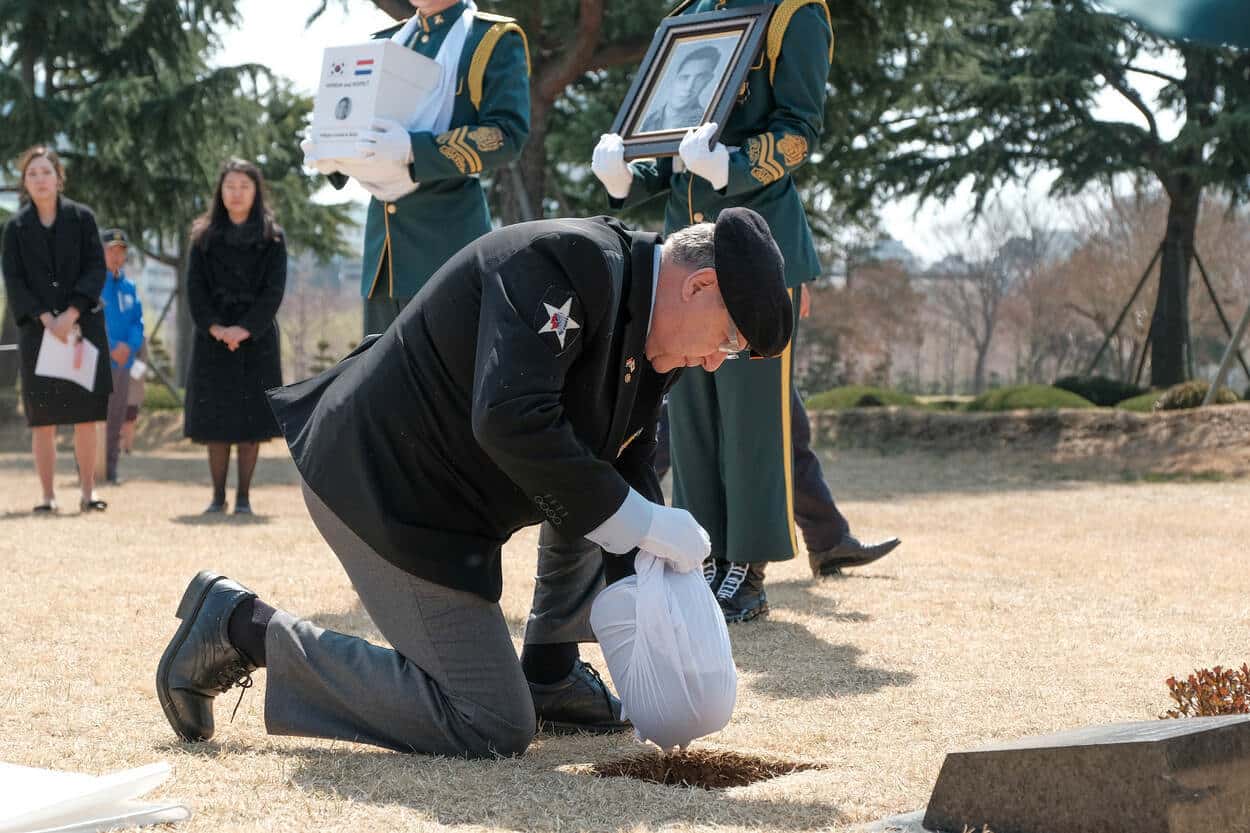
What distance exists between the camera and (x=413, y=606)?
2.92 meters

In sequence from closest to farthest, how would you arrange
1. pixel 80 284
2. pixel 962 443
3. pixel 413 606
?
pixel 413 606 < pixel 80 284 < pixel 962 443

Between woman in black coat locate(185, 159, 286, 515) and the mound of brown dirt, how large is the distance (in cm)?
689

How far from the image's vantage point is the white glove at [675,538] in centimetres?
280

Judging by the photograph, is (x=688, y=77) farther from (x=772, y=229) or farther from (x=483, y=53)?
(x=483, y=53)

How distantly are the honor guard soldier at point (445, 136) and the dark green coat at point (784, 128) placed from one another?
0.56m

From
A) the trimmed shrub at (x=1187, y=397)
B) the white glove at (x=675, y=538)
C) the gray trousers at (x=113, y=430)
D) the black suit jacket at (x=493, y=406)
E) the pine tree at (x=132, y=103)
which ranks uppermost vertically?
the pine tree at (x=132, y=103)

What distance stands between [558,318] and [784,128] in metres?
1.95

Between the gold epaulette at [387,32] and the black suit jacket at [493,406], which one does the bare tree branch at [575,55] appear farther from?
the black suit jacket at [493,406]

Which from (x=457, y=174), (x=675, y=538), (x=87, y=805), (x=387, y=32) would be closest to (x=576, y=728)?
(x=675, y=538)

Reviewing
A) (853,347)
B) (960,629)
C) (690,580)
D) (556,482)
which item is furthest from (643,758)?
(853,347)

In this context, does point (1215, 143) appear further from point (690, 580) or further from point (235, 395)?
point (690, 580)

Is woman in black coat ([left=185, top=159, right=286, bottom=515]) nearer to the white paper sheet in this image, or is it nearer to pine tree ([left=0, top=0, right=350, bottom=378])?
the white paper sheet

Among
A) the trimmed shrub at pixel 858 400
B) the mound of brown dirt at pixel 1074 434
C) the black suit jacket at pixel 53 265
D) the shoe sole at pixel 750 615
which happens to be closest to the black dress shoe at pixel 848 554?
the shoe sole at pixel 750 615

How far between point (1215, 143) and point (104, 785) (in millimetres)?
15866
